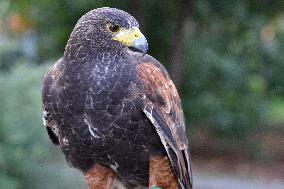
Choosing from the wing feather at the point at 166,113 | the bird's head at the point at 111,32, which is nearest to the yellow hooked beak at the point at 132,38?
the bird's head at the point at 111,32

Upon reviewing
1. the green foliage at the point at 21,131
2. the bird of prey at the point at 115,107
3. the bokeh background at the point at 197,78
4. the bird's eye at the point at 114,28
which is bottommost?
the bird of prey at the point at 115,107

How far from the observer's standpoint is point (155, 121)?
3582 millimetres

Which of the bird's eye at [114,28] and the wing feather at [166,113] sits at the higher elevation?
the bird's eye at [114,28]

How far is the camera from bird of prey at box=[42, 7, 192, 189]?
3.39 metres

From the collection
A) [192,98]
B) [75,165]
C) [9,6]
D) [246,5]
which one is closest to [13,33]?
[9,6]

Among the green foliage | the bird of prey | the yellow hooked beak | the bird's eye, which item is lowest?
the bird of prey

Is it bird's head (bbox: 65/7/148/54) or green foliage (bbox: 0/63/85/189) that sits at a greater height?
green foliage (bbox: 0/63/85/189)

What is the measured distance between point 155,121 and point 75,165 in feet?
1.93

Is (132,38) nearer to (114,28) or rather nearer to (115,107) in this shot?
(114,28)

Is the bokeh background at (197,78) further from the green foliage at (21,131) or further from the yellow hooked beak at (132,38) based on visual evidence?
the yellow hooked beak at (132,38)

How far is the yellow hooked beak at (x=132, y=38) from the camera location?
10.9 ft

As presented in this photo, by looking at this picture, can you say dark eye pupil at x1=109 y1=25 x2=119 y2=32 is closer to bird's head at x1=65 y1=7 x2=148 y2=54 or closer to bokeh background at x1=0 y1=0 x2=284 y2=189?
bird's head at x1=65 y1=7 x2=148 y2=54

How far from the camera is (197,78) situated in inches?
411

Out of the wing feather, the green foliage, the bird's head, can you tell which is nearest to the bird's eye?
the bird's head
